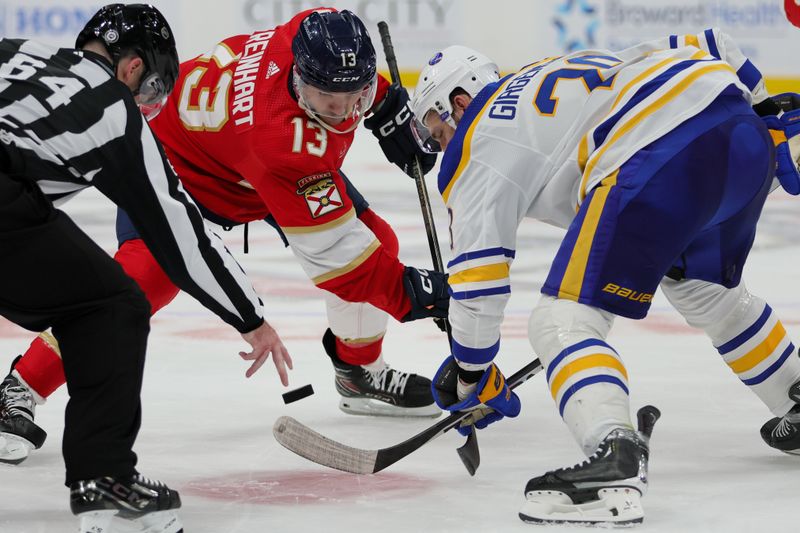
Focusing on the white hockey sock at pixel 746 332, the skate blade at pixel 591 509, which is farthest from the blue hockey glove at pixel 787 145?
the skate blade at pixel 591 509

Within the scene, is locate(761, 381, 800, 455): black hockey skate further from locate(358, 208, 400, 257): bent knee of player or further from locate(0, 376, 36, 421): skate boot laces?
locate(0, 376, 36, 421): skate boot laces

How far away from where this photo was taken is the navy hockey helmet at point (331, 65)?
103 inches

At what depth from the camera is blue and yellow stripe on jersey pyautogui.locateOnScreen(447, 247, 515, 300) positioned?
2.25m

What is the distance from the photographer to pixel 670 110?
2189 mm

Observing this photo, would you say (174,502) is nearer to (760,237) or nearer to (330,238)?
(330,238)

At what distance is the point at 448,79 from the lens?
2.52 meters

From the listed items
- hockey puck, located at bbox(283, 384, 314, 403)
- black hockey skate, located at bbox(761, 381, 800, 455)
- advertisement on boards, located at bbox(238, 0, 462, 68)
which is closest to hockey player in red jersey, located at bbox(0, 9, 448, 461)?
hockey puck, located at bbox(283, 384, 314, 403)

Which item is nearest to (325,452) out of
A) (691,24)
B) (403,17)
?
(403,17)

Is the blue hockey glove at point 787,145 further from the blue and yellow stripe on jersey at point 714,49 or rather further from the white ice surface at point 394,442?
the white ice surface at point 394,442

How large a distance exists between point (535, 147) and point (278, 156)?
0.67 meters

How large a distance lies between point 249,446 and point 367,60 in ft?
2.94

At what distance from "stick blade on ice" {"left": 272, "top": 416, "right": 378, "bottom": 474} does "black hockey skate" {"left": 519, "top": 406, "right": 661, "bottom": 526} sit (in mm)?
469

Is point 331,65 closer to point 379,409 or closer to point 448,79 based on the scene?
point 448,79

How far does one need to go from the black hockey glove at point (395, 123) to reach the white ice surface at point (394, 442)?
652 mm
